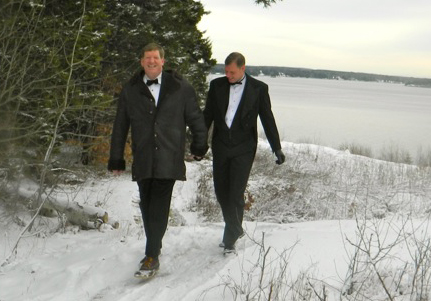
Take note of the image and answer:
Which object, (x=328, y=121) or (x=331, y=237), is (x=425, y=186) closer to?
(x=331, y=237)

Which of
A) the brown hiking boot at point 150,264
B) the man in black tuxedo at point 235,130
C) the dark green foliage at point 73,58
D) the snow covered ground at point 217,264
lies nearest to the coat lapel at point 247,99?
the man in black tuxedo at point 235,130

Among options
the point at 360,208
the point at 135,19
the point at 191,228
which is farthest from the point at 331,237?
the point at 135,19

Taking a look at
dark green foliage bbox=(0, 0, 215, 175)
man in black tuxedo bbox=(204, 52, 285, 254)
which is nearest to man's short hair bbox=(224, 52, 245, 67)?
man in black tuxedo bbox=(204, 52, 285, 254)

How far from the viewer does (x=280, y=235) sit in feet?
16.3

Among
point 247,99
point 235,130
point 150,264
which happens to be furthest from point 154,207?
point 247,99

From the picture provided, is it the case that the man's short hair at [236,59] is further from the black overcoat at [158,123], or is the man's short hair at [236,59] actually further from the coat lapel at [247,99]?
the black overcoat at [158,123]

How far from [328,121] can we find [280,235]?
37973 millimetres

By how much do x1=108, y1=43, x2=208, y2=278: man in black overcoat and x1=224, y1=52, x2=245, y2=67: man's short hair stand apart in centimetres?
44

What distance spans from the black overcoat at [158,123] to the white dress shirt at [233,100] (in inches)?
15.4

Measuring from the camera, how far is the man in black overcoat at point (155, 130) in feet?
13.7

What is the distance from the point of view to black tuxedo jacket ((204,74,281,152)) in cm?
455

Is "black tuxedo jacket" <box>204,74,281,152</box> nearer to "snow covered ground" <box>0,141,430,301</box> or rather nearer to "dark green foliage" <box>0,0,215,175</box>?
"snow covered ground" <box>0,141,430,301</box>

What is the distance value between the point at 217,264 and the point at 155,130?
134 cm

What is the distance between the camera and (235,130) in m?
4.58
